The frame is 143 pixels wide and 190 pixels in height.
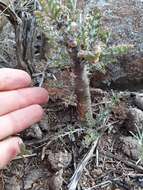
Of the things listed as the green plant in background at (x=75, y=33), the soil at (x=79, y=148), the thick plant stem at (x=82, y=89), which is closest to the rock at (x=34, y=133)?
the soil at (x=79, y=148)

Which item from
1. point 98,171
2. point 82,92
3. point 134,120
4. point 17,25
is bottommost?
point 98,171

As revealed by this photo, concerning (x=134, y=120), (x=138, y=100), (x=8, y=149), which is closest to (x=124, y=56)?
(x=138, y=100)

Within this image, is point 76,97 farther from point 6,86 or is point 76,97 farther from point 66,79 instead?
point 6,86

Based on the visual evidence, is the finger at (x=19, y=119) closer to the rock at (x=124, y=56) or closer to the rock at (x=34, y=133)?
the rock at (x=34, y=133)

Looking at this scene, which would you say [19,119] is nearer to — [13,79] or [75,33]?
[13,79]

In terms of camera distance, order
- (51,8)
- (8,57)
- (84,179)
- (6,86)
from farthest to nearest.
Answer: (8,57), (6,86), (84,179), (51,8)

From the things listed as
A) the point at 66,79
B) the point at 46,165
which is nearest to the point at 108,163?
the point at 46,165
